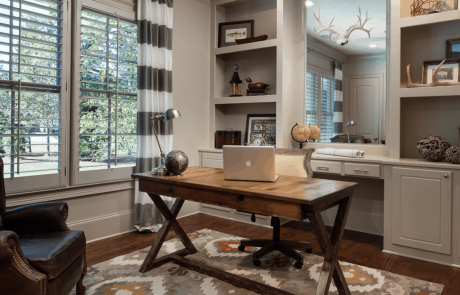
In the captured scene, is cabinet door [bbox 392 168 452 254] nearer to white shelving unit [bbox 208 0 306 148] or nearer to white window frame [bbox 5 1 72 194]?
white shelving unit [bbox 208 0 306 148]

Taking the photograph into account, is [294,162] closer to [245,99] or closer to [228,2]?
[245,99]

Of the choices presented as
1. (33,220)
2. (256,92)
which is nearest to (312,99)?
(256,92)

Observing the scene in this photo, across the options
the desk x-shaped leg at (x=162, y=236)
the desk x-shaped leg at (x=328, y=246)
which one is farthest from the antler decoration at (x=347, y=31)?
the desk x-shaped leg at (x=162, y=236)

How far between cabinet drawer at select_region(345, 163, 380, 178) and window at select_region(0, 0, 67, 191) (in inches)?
104

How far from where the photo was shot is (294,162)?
2719 mm

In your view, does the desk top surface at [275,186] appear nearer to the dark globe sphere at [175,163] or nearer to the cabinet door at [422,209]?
the dark globe sphere at [175,163]

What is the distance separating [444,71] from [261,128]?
199 cm

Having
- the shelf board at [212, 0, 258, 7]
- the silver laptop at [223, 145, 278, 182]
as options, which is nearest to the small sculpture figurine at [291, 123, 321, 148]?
the silver laptop at [223, 145, 278, 182]

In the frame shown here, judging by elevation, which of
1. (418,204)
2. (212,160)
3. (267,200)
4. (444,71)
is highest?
(444,71)

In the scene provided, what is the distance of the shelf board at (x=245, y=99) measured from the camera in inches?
151

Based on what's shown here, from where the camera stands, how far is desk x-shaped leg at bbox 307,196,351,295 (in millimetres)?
1728

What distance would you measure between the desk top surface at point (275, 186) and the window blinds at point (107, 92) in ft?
2.94

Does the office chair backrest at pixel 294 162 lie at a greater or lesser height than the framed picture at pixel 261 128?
lesser

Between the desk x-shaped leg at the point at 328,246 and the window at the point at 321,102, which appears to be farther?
the window at the point at 321,102
